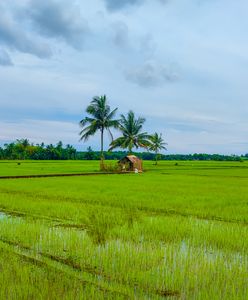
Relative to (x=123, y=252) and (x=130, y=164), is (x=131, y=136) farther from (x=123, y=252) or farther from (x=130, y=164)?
(x=123, y=252)

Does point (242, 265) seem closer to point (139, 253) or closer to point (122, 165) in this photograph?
point (139, 253)

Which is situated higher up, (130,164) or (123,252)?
(130,164)

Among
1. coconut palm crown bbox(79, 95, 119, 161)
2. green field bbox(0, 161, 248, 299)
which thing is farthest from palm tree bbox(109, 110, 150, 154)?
green field bbox(0, 161, 248, 299)

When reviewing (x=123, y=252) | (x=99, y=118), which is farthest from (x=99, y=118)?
(x=123, y=252)

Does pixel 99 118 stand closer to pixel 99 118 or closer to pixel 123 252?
pixel 99 118

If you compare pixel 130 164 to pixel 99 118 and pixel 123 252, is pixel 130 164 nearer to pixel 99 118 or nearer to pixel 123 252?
pixel 99 118

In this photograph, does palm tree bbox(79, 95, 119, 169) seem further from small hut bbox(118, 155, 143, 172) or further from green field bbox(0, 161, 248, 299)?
green field bbox(0, 161, 248, 299)

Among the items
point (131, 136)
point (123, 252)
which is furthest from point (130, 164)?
point (123, 252)

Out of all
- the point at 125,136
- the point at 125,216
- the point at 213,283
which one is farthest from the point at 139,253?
the point at 125,136

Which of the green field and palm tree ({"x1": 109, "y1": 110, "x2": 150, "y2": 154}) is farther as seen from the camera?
palm tree ({"x1": 109, "y1": 110, "x2": 150, "y2": 154})

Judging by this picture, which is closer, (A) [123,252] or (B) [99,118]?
(A) [123,252]

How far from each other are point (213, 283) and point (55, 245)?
97.5 inches

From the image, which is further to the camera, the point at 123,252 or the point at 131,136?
the point at 131,136

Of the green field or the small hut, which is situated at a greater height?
the small hut
